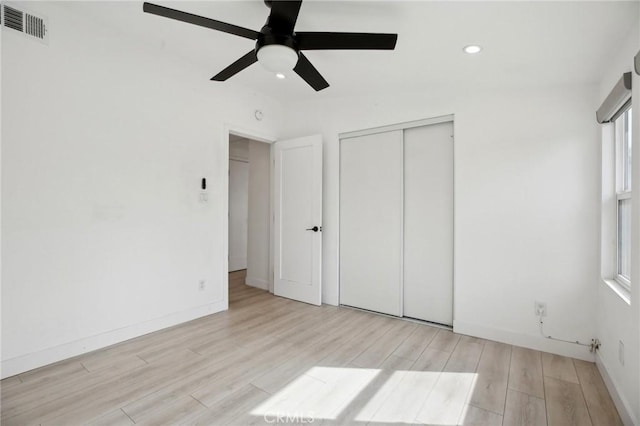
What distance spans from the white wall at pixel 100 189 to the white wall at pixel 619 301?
340 centimetres

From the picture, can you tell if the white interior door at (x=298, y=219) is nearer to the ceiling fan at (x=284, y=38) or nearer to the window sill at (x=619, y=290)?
the ceiling fan at (x=284, y=38)

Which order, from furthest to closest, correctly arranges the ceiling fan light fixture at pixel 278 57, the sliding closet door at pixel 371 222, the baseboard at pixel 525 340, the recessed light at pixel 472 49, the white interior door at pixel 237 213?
the white interior door at pixel 237 213
the sliding closet door at pixel 371 222
the baseboard at pixel 525 340
the recessed light at pixel 472 49
the ceiling fan light fixture at pixel 278 57

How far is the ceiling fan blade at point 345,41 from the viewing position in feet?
5.88

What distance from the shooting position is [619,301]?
78.4 inches

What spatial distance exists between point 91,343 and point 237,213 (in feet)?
12.2

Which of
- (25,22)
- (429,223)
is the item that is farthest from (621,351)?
(25,22)

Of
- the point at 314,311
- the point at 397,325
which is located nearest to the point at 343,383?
the point at 397,325

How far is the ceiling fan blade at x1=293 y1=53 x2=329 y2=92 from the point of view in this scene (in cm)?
213

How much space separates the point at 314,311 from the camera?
361 centimetres

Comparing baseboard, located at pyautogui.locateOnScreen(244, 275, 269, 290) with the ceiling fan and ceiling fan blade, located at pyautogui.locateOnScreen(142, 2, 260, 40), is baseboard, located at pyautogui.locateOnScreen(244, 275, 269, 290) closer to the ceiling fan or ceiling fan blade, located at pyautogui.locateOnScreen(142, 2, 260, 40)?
the ceiling fan

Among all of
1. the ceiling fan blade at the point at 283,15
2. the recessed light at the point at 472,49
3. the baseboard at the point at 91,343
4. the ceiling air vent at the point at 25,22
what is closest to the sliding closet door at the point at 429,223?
the recessed light at the point at 472,49

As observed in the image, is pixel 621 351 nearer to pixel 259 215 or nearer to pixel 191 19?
pixel 191 19

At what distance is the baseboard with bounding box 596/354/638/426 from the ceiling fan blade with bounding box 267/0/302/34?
2.86 m

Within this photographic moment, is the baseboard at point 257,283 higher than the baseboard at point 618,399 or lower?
higher
